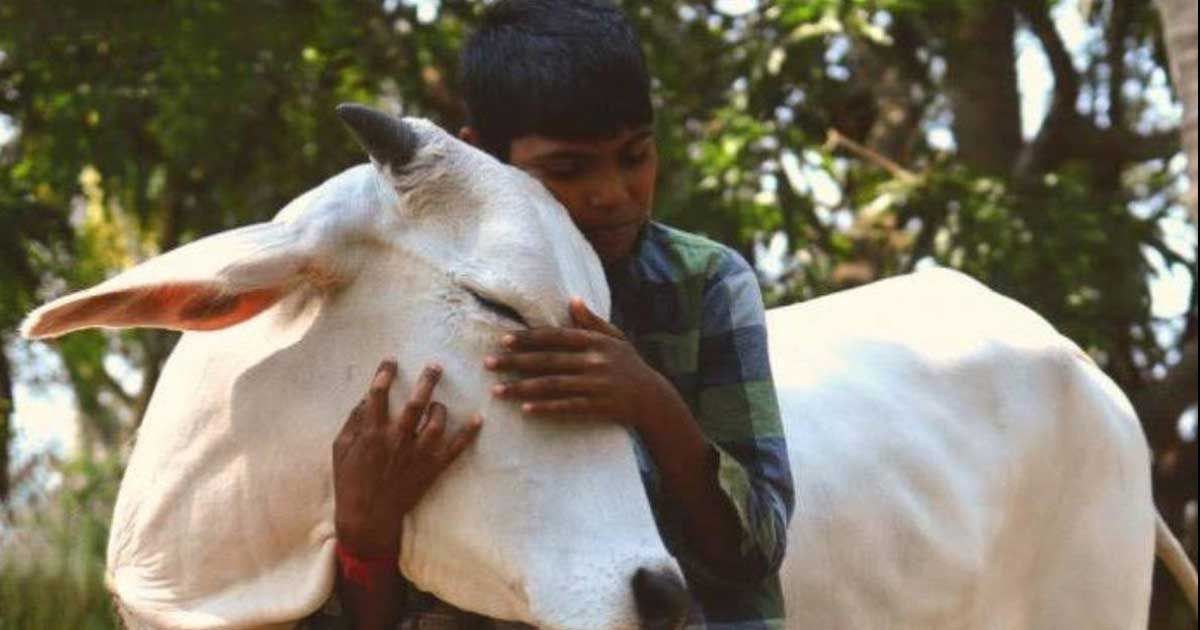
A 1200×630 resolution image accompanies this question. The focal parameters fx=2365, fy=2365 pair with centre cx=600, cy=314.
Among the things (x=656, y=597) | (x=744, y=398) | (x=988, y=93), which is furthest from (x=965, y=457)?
(x=988, y=93)

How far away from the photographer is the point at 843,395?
4590mm

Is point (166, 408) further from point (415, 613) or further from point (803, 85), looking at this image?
point (803, 85)

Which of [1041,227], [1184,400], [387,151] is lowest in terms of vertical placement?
[1184,400]

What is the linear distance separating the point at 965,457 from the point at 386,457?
78.3 inches

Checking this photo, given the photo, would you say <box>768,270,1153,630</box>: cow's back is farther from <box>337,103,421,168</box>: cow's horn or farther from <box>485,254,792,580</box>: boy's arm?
<box>337,103,421,168</box>: cow's horn

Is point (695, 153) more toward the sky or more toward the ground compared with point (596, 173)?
more toward the ground

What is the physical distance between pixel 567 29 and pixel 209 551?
2.88 feet

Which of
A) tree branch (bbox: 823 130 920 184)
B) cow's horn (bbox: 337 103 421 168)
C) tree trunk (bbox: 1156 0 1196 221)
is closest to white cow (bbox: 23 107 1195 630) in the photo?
cow's horn (bbox: 337 103 421 168)

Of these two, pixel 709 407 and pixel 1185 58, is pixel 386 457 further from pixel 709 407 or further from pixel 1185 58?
pixel 1185 58

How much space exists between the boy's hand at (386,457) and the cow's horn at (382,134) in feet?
0.89

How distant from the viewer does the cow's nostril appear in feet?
9.46

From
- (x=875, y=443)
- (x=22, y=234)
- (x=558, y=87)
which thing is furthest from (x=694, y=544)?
(x=22, y=234)

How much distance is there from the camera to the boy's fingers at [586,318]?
301 centimetres

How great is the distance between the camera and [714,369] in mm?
3418
